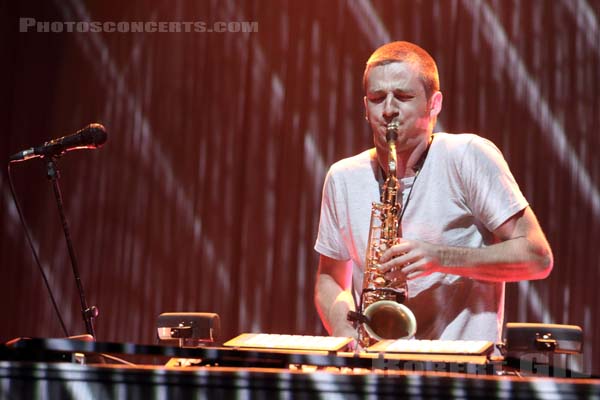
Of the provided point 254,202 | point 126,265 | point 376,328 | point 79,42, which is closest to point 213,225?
point 254,202

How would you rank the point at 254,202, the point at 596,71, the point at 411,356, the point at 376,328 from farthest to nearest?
1. the point at 254,202
2. the point at 596,71
3. the point at 376,328
4. the point at 411,356

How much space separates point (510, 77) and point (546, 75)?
187mm

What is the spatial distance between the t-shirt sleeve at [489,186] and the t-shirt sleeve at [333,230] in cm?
44

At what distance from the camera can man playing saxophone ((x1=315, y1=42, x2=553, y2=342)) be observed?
95.8 inches

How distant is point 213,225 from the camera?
4.96 m

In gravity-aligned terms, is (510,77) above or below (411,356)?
above

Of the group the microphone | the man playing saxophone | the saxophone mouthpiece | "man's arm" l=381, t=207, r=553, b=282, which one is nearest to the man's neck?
the man playing saxophone

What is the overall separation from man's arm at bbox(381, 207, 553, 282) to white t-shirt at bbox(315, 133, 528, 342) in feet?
0.27

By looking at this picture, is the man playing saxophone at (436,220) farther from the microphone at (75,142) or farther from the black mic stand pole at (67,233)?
the microphone at (75,142)

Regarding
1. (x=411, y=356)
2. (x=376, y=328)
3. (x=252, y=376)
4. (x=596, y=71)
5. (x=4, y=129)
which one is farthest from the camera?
(x=4, y=129)

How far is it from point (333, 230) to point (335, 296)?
22 centimetres

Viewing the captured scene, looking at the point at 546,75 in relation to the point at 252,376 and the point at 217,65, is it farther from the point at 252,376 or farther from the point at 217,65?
the point at 252,376

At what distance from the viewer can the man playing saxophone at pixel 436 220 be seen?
7.98 feet

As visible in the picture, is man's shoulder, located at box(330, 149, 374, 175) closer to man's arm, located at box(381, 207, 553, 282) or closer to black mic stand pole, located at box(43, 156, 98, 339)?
man's arm, located at box(381, 207, 553, 282)
